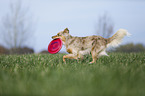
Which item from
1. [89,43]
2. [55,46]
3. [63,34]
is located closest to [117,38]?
[89,43]

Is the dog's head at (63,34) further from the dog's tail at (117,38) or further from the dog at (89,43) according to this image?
the dog's tail at (117,38)

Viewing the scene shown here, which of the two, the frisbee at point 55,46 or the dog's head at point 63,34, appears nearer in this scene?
the dog's head at point 63,34

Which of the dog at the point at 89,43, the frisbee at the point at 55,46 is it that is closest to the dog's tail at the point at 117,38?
the dog at the point at 89,43

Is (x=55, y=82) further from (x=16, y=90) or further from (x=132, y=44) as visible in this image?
(x=132, y=44)

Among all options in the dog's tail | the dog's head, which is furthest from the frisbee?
the dog's tail

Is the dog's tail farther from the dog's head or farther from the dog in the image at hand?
the dog's head

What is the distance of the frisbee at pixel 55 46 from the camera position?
662cm

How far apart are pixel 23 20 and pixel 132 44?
13.9 metres

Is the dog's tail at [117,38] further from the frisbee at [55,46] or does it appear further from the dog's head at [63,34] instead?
the frisbee at [55,46]

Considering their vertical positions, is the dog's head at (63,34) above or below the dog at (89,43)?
above

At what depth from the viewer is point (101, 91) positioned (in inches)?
101

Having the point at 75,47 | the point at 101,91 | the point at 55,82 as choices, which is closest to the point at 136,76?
the point at 101,91

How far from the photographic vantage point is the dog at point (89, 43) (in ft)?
20.5

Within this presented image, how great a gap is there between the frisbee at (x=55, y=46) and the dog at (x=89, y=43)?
40 cm
